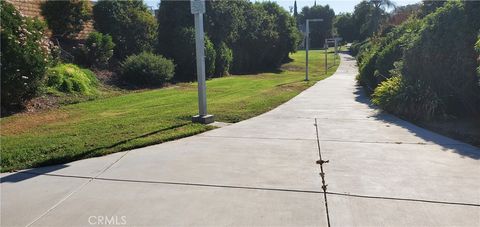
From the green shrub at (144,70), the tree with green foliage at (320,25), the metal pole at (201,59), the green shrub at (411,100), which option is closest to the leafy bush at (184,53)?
the green shrub at (144,70)

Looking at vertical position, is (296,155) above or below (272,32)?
below

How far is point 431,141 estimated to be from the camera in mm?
6660

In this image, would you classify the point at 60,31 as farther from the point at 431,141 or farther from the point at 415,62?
the point at 431,141

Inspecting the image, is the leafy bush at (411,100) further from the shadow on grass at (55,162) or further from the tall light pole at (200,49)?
the shadow on grass at (55,162)

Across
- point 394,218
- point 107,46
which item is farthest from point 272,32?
point 394,218

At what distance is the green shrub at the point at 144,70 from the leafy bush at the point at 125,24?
178cm

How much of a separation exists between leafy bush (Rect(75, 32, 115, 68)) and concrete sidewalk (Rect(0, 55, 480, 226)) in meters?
9.98

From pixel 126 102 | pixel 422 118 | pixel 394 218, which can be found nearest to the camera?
pixel 394 218

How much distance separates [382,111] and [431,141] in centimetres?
333

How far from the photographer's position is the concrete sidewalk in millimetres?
3836

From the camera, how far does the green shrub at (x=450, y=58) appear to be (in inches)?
314

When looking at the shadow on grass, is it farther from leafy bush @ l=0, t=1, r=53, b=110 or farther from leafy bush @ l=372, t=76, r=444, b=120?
leafy bush @ l=372, t=76, r=444, b=120

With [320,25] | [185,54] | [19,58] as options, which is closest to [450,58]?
[19,58]

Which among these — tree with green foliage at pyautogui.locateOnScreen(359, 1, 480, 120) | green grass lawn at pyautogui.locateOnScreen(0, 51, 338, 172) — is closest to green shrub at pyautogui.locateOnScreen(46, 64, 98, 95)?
green grass lawn at pyautogui.locateOnScreen(0, 51, 338, 172)
